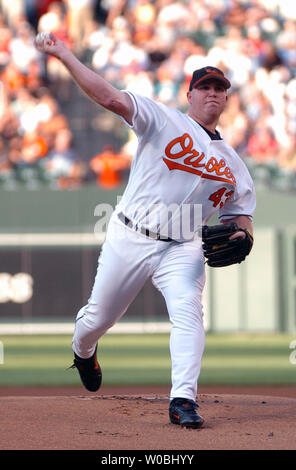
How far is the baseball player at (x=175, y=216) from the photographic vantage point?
14.1ft

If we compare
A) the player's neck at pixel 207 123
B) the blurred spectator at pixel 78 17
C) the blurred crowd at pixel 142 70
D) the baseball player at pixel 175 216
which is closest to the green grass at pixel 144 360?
the blurred crowd at pixel 142 70

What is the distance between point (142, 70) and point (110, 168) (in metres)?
1.87

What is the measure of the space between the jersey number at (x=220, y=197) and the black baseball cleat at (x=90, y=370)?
4.15 ft

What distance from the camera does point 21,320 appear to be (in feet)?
46.1

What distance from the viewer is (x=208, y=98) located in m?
4.55

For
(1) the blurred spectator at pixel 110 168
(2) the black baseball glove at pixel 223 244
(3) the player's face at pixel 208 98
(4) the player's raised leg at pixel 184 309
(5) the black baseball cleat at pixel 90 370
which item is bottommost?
(5) the black baseball cleat at pixel 90 370

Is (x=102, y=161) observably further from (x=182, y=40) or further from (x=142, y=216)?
(x=142, y=216)

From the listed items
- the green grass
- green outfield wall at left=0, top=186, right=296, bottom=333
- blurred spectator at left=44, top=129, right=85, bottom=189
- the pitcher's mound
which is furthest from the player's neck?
blurred spectator at left=44, top=129, right=85, bottom=189

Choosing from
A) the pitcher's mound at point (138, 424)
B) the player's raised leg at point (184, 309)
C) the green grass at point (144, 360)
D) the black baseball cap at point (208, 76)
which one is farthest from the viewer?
the green grass at point (144, 360)

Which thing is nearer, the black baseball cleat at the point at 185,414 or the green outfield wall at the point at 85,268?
the black baseball cleat at the point at 185,414

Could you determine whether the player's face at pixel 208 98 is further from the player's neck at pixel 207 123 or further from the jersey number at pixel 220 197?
the jersey number at pixel 220 197

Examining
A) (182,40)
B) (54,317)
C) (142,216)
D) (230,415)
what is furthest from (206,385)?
(182,40)

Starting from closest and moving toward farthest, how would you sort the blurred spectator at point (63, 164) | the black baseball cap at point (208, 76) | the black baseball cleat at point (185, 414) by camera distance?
1. the black baseball cleat at point (185, 414)
2. the black baseball cap at point (208, 76)
3. the blurred spectator at point (63, 164)

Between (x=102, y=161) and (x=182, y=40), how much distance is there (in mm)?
2753
